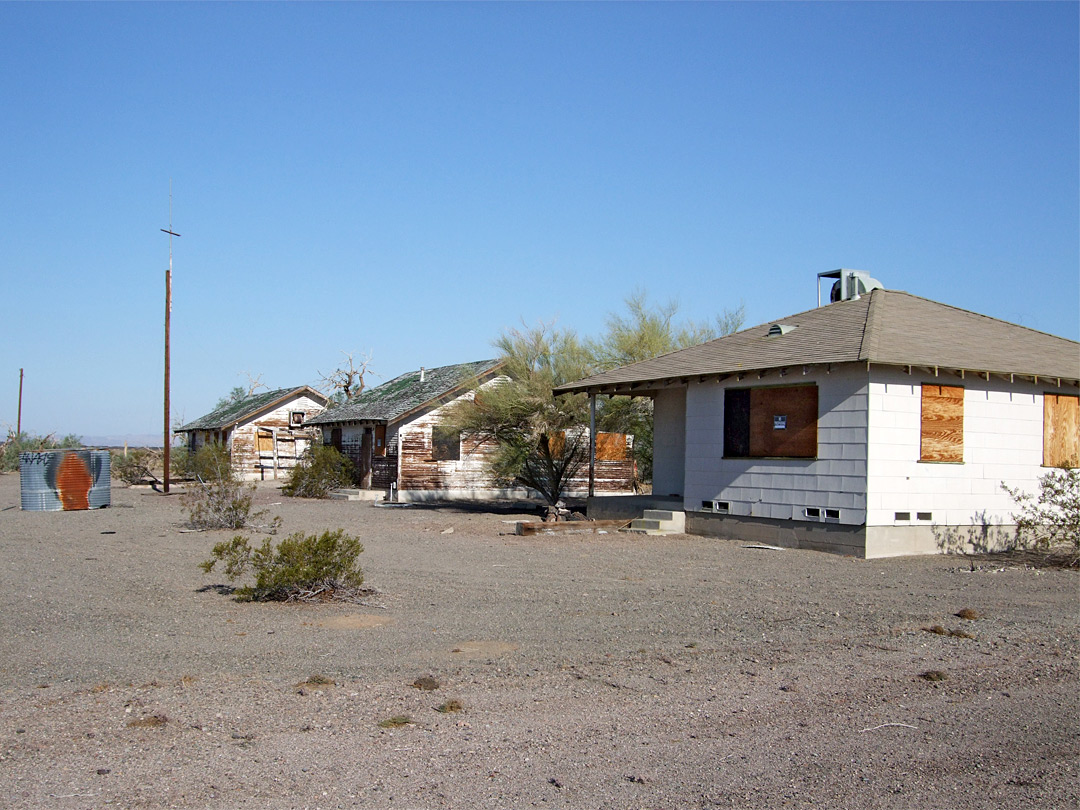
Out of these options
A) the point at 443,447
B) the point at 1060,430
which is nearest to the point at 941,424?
the point at 1060,430

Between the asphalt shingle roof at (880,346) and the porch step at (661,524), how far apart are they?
8.62ft

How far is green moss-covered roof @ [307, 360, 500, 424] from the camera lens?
30359mm

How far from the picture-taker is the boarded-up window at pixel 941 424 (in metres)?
14.9

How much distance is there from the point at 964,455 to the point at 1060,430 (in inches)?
95.9

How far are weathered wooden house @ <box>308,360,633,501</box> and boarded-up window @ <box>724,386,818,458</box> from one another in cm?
1158

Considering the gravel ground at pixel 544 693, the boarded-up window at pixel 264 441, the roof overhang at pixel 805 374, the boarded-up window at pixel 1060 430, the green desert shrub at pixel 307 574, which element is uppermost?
the roof overhang at pixel 805 374

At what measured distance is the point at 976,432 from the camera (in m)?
15.3

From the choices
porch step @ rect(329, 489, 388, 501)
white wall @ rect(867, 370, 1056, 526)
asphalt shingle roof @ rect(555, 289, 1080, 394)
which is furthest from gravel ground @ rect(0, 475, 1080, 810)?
porch step @ rect(329, 489, 388, 501)

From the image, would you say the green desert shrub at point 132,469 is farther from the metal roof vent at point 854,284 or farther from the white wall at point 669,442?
the metal roof vent at point 854,284

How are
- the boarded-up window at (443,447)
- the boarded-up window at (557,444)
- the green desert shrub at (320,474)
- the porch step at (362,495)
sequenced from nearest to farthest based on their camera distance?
the boarded-up window at (557,444) → the porch step at (362,495) → the boarded-up window at (443,447) → the green desert shrub at (320,474)

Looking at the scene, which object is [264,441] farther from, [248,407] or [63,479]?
[63,479]

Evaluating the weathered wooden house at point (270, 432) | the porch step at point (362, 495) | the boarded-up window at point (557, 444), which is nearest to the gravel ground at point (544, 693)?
the boarded-up window at point (557, 444)

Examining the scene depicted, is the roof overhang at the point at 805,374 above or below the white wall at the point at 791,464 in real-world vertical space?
above

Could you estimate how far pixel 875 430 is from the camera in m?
14.4
